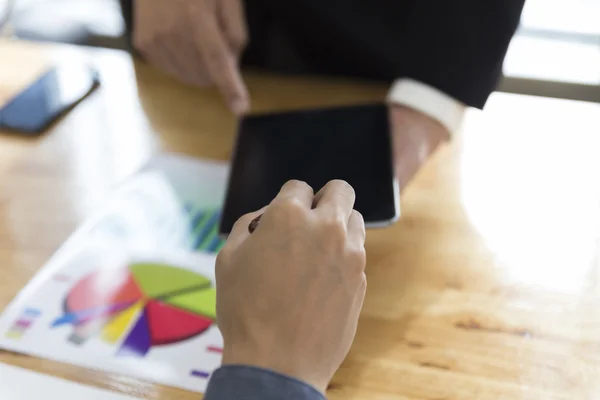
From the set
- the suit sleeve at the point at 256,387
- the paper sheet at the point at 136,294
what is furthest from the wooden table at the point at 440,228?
the suit sleeve at the point at 256,387

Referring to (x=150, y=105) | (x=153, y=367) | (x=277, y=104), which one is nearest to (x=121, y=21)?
(x=150, y=105)

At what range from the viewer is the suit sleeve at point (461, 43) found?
68cm

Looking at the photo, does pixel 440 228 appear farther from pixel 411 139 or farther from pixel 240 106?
pixel 240 106

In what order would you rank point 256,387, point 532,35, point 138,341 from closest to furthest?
point 256,387
point 138,341
point 532,35

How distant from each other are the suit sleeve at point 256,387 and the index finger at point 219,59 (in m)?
0.45

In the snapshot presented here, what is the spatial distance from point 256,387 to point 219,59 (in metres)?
0.49

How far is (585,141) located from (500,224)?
7.9 inches

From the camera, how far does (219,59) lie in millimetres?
764

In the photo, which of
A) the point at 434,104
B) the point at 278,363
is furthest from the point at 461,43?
the point at 278,363

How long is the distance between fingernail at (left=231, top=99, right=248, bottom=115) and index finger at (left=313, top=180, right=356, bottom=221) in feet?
1.15

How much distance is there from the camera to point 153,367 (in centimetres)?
51

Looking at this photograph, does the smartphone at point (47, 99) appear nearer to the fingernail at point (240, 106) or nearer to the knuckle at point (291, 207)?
the fingernail at point (240, 106)

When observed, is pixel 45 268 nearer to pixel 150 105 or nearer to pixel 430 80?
pixel 150 105

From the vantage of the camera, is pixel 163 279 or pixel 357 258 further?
pixel 163 279
